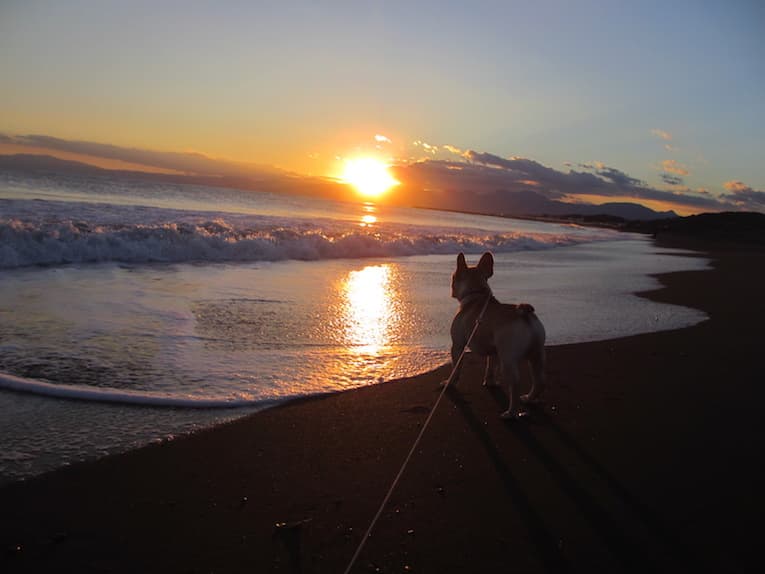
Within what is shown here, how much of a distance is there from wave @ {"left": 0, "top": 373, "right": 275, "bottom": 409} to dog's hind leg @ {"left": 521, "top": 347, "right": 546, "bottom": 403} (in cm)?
220

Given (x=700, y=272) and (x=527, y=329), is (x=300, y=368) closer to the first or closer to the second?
(x=527, y=329)

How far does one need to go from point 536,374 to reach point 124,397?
3.42 metres

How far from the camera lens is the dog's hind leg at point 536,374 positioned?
4.27 metres

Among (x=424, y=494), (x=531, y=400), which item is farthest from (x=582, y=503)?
(x=531, y=400)

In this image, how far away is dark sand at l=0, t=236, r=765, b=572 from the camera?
239 centimetres

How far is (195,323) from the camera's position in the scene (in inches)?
262

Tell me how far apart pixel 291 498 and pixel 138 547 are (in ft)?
2.53

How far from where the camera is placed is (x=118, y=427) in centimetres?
363

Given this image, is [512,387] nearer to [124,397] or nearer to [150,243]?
[124,397]

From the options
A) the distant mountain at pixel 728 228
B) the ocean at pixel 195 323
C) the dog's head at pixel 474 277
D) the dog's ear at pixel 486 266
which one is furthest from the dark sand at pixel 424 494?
the distant mountain at pixel 728 228

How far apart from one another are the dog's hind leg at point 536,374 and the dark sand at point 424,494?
0.15 metres

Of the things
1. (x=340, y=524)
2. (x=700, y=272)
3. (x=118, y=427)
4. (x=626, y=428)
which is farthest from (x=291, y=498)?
(x=700, y=272)

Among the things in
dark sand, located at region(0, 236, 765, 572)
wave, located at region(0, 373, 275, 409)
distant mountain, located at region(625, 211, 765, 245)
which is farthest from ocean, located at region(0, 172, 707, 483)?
distant mountain, located at region(625, 211, 765, 245)

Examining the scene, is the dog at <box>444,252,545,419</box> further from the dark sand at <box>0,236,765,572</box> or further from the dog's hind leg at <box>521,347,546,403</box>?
the dark sand at <box>0,236,765,572</box>
